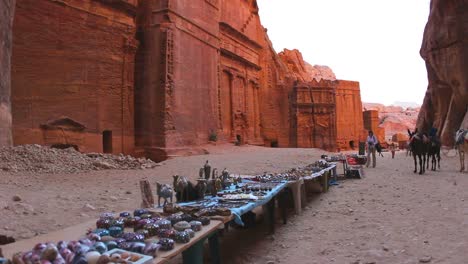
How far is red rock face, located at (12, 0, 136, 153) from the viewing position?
14.2 meters

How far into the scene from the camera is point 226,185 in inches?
241

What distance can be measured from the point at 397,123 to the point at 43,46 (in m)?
55.3

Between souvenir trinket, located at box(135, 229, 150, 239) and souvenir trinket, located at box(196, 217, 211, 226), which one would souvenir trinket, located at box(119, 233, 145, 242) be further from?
souvenir trinket, located at box(196, 217, 211, 226)

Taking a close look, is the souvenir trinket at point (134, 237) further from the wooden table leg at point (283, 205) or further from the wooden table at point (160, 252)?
the wooden table leg at point (283, 205)

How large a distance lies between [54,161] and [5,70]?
301cm

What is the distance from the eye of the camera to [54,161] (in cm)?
1138

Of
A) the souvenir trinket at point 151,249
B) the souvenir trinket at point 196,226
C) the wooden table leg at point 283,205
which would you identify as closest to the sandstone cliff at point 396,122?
the wooden table leg at point 283,205

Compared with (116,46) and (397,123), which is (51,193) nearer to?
(116,46)

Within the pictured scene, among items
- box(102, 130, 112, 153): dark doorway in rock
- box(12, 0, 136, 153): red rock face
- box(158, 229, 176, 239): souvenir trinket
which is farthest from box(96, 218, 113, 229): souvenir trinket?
box(102, 130, 112, 153): dark doorway in rock

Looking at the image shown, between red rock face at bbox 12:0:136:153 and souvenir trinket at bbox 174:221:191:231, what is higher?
red rock face at bbox 12:0:136:153

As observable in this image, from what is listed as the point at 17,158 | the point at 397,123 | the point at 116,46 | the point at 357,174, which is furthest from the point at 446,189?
the point at 397,123

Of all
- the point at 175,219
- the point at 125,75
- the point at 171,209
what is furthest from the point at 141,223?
the point at 125,75

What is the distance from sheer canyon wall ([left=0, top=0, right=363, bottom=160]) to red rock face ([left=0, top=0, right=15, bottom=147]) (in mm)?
2532

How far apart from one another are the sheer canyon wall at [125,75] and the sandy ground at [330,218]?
5375mm
